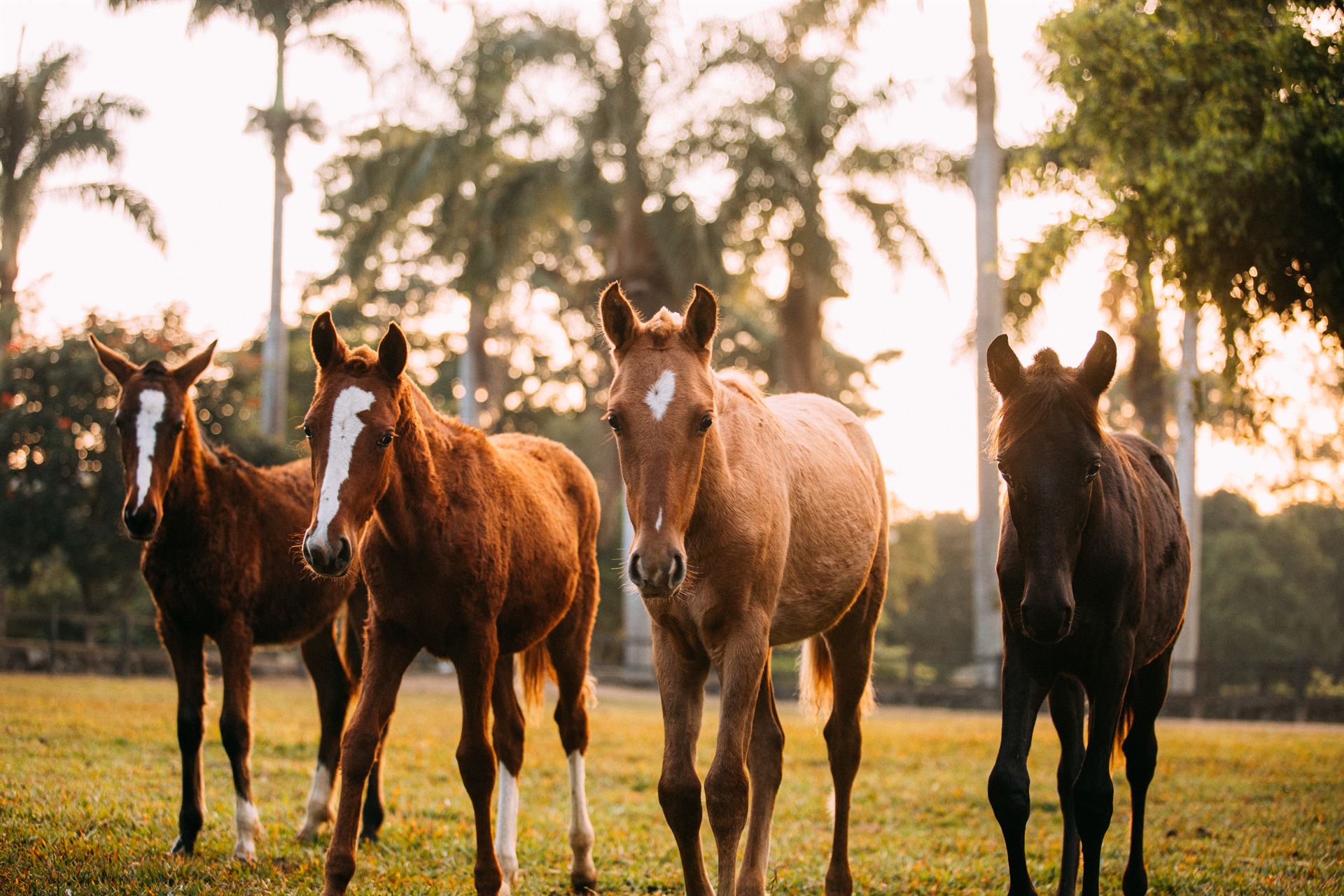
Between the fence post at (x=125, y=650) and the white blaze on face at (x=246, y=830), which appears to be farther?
the fence post at (x=125, y=650)

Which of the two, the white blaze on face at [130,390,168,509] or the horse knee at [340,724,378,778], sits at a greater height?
the white blaze on face at [130,390,168,509]

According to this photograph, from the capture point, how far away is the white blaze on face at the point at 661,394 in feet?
14.5

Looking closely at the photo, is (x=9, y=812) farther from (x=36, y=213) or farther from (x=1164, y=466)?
(x=36, y=213)

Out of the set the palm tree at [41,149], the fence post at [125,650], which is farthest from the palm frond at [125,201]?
the fence post at [125,650]

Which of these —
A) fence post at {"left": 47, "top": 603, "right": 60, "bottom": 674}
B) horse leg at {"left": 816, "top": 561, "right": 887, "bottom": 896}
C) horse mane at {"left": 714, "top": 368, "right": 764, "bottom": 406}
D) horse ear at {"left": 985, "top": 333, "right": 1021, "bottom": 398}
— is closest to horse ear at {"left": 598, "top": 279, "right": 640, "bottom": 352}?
horse mane at {"left": 714, "top": 368, "right": 764, "bottom": 406}

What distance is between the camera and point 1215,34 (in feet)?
33.6

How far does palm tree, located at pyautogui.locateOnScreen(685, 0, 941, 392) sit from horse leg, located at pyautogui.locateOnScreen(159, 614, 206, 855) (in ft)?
66.1

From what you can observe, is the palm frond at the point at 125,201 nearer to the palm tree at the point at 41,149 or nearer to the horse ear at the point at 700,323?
the palm tree at the point at 41,149

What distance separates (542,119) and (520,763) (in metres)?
22.8

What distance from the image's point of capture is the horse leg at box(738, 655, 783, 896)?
5.40 m

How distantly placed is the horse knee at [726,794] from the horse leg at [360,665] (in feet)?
11.1

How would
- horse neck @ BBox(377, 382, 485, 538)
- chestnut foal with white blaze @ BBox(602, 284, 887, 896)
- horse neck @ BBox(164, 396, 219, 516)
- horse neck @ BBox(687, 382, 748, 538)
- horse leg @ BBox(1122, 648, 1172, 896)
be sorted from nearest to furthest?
chestnut foal with white blaze @ BBox(602, 284, 887, 896) < horse neck @ BBox(687, 382, 748, 538) < horse neck @ BBox(377, 382, 485, 538) < horse leg @ BBox(1122, 648, 1172, 896) < horse neck @ BBox(164, 396, 219, 516)

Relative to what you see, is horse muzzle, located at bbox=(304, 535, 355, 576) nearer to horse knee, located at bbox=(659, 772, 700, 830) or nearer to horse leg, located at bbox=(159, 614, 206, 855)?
horse knee, located at bbox=(659, 772, 700, 830)

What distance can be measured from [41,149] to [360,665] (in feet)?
75.3
